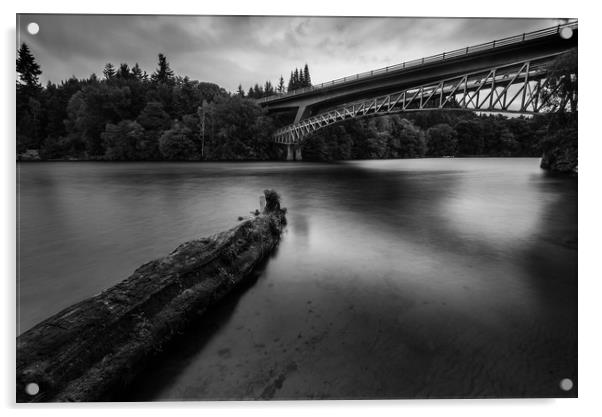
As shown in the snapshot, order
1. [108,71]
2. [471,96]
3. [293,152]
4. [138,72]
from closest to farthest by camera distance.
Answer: [108,71], [138,72], [471,96], [293,152]

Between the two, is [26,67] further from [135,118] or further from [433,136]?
[433,136]

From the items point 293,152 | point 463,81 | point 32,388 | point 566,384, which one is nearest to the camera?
point 32,388

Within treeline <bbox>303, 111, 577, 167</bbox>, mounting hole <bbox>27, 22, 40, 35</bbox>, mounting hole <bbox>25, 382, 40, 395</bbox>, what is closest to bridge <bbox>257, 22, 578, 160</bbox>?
treeline <bbox>303, 111, 577, 167</bbox>

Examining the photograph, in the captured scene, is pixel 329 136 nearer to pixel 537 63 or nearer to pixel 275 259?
pixel 537 63

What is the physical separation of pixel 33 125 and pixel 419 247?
4.88 meters

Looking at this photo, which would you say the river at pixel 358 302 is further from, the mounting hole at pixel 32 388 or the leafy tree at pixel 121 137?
the leafy tree at pixel 121 137

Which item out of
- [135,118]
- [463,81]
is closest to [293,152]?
[135,118]

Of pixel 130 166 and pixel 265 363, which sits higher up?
pixel 130 166

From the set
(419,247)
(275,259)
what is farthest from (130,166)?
(419,247)

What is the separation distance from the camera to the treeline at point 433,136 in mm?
7230

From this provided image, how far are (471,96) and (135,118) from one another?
11950 millimetres

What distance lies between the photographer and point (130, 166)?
14406mm

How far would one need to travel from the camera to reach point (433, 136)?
103 ft

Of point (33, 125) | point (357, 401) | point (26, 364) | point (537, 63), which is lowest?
point (357, 401)
